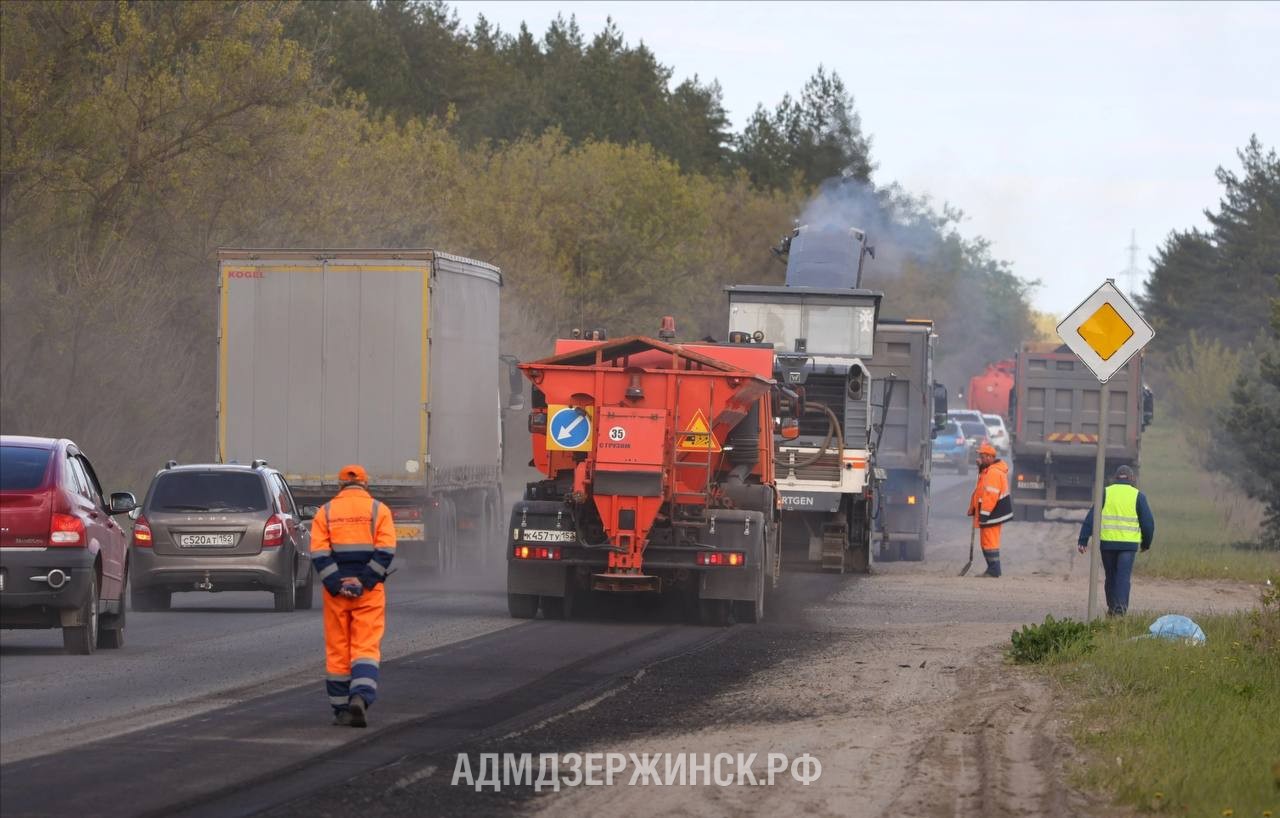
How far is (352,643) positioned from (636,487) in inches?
299

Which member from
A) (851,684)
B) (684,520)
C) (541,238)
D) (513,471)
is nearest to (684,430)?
(684,520)

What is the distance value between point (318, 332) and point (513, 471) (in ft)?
79.5

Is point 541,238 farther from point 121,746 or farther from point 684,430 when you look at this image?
point 121,746

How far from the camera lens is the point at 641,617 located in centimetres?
2006

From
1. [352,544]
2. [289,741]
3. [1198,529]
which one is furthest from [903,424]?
[289,741]

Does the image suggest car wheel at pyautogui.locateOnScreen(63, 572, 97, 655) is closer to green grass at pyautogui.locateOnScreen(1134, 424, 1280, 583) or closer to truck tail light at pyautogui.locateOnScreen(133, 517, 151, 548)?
truck tail light at pyautogui.locateOnScreen(133, 517, 151, 548)

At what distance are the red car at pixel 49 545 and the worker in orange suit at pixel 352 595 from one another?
3.96 m

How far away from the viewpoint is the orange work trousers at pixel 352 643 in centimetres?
1123

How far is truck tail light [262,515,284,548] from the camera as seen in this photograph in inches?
781

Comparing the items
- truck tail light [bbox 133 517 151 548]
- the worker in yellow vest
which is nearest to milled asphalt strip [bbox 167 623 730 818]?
the worker in yellow vest

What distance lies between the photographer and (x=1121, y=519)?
734 inches

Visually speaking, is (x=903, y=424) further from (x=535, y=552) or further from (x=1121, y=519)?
(x=535, y=552)

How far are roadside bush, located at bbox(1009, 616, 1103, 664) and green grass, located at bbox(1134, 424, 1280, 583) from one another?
5.26 ft

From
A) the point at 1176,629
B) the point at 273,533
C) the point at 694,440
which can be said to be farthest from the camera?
the point at 273,533
